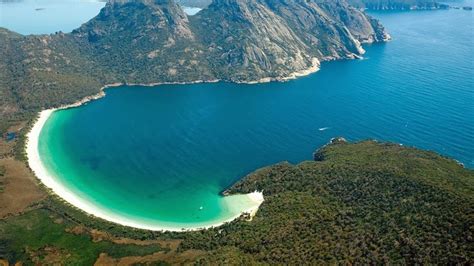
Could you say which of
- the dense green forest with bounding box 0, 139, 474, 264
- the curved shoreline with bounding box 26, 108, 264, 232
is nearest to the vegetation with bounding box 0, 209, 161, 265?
the dense green forest with bounding box 0, 139, 474, 264

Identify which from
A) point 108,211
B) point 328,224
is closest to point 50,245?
point 108,211

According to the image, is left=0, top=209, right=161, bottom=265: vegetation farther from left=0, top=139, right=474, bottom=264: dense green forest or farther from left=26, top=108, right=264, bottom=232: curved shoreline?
left=26, top=108, right=264, bottom=232: curved shoreline

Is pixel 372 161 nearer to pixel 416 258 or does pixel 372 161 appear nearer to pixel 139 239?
pixel 416 258

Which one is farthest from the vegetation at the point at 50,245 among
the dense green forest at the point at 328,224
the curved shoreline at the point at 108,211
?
the curved shoreline at the point at 108,211

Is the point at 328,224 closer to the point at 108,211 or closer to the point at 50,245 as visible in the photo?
the point at 108,211

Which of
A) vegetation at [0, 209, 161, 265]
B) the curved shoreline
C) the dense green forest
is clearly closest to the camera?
the dense green forest

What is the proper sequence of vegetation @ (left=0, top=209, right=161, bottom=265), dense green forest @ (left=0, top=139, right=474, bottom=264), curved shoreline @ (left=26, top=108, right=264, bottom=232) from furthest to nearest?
curved shoreline @ (left=26, top=108, right=264, bottom=232) < vegetation @ (left=0, top=209, right=161, bottom=265) < dense green forest @ (left=0, top=139, right=474, bottom=264)

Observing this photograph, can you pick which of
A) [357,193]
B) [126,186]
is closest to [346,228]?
[357,193]

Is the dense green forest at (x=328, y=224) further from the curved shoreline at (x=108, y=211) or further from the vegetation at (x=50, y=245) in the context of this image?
the curved shoreline at (x=108, y=211)
